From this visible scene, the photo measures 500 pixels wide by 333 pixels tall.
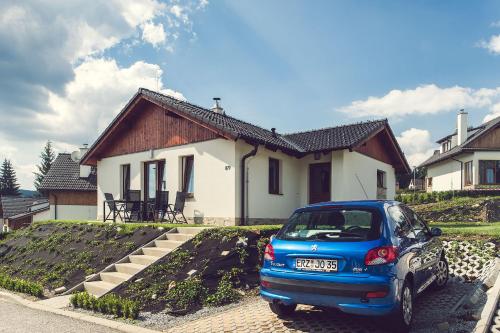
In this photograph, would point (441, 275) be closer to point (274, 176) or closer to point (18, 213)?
point (274, 176)

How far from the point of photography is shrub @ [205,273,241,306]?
6.69m

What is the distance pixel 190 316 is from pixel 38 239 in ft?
31.4

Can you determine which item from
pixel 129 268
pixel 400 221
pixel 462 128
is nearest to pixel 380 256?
pixel 400 221

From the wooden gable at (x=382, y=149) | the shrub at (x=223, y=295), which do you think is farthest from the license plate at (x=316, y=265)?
the wooden gable at (x=382, y=149)

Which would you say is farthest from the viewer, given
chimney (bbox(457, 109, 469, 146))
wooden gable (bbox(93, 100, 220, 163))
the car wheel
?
chimney (bbox(457, 109, 469, 146))

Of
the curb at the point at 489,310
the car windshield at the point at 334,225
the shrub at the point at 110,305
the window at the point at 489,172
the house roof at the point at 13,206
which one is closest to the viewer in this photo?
the curb at the point at 489,310

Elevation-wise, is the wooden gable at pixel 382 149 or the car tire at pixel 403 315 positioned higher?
the wooden gable at pixel 382 149

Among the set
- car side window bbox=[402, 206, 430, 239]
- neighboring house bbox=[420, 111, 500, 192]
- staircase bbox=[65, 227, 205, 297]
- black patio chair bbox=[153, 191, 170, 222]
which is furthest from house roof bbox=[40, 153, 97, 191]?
neighboring house bbox=[420, 111, 500, 192]

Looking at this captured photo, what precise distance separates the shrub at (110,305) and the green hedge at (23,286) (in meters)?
1.60

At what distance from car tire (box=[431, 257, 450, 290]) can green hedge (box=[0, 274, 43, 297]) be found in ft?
25.6

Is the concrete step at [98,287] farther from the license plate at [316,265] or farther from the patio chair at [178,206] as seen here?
the patio chair at [178,206]

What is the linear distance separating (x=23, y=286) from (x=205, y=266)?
4340 mm

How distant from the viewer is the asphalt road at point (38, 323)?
5.83m

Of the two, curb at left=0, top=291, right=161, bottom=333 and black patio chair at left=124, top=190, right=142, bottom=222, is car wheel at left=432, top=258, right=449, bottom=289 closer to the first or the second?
curb at left=0, top=291, right=161, bottom=333
